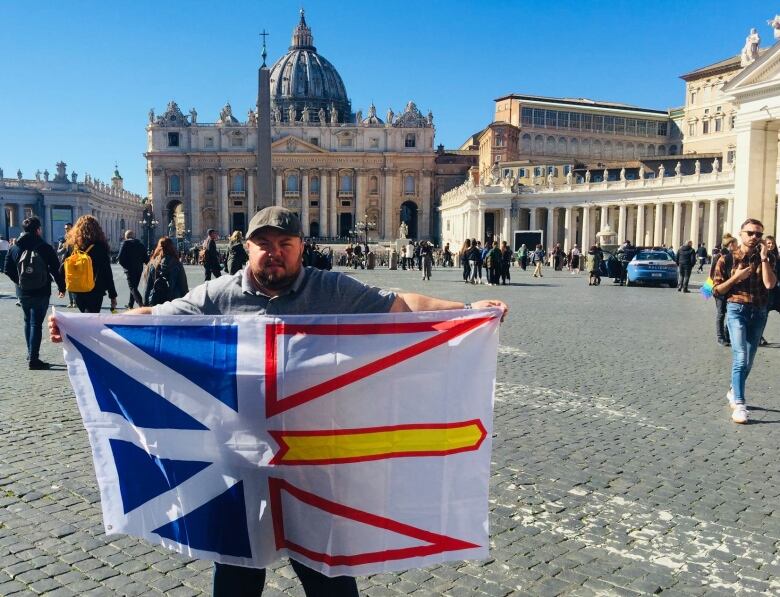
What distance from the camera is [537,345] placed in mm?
9719

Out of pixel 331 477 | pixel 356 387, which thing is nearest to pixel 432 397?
pixel 356 387

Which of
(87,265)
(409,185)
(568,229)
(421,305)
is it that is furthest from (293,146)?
(421,305)

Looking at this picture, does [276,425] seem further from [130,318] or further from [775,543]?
[775,543]

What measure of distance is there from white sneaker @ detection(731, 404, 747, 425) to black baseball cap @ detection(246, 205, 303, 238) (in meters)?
4.33

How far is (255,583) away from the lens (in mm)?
2586

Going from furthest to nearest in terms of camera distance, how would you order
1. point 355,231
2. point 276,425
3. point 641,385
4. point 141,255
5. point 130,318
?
point 355,231, point 141,255, point 641,385, point 130,318, point 276,425

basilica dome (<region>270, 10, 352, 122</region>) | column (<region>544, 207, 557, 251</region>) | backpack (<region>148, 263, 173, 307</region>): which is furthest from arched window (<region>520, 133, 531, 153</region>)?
backpack (<region>148, 263, 173, 307</region>)

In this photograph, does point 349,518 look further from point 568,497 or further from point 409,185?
point 409,185

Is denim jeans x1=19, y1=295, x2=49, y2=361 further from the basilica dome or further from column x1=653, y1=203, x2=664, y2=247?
the basilica dome

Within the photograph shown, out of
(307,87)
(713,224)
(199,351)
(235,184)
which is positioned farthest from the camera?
(307,87)

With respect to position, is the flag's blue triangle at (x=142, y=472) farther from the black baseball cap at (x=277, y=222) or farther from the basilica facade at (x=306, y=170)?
the basilica facade at (x=306, y=170)

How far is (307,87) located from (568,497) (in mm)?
93354

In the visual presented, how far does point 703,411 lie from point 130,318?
16.0 feet

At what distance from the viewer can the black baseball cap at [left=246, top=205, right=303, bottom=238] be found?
258cm
